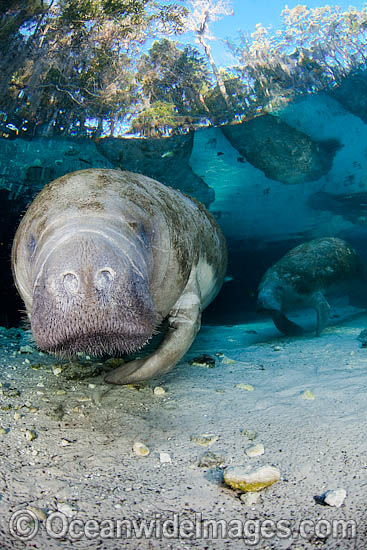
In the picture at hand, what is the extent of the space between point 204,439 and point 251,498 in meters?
0.65

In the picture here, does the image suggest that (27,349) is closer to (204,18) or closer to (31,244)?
(31,244)

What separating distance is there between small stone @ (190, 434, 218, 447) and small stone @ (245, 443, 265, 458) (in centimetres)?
24

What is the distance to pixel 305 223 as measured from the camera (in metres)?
15.7

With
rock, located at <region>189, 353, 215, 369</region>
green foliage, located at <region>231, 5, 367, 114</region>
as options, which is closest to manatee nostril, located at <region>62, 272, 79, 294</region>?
rock, located at <region>189, 353, 215, 369</region>

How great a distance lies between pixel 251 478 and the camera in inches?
65.5

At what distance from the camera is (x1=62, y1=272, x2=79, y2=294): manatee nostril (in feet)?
6.15

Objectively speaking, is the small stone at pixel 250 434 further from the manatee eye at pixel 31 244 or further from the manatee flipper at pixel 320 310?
the manatee flipper at pixel 320 310

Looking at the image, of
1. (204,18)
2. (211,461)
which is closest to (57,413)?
(211,461)

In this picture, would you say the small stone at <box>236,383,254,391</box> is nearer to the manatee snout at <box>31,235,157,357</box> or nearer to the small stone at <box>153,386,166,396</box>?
the small stone at <box>153,386,166,396</box>

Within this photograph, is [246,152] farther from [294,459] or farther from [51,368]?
[294,459]

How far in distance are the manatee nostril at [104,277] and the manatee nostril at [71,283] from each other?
108mm

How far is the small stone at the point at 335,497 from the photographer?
1.50 metres

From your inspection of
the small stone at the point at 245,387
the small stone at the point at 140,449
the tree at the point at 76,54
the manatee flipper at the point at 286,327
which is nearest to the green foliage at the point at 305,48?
the tree at the point at 76,54

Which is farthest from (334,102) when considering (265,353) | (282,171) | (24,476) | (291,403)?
(24,476)
